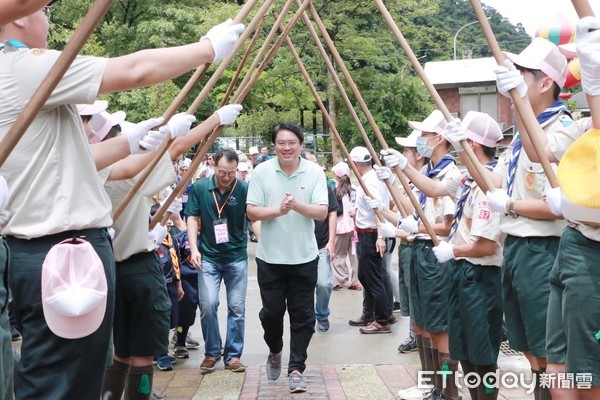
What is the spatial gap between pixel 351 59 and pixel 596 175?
21.4m

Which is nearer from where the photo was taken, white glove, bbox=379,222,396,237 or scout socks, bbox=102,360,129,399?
scout socks, bbox=102,360,129,399

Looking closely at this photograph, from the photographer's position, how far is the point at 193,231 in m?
7.15

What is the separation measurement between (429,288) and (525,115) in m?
2.22

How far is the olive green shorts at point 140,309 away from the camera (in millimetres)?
4840

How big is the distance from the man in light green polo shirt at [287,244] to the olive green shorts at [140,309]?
4.81 ft

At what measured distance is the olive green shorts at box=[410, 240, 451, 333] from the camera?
5.49 metres

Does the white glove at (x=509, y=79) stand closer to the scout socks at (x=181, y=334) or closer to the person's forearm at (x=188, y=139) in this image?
the person's forearm at (x=188, y=139)

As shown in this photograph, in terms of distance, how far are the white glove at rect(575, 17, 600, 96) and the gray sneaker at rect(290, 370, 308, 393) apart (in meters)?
3.79

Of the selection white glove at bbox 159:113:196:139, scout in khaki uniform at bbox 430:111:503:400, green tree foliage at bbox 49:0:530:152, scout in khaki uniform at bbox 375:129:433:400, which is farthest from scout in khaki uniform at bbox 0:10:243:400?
green tree foliage at bbox 49:0:530:152

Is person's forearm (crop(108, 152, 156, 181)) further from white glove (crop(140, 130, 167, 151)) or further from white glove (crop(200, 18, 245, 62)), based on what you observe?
white glove (crop(200, 18, 245, 62))

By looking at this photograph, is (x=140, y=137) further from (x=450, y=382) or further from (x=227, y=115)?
(x=450, y=382)

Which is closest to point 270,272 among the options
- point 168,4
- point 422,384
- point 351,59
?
point 422,384

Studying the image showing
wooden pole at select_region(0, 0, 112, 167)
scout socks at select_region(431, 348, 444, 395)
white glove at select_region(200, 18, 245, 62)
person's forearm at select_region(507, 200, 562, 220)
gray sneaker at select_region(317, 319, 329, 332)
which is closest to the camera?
wooden pole at select_region(0, 0, 112, 167)

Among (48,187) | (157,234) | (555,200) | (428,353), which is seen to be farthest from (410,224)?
(48,187)
